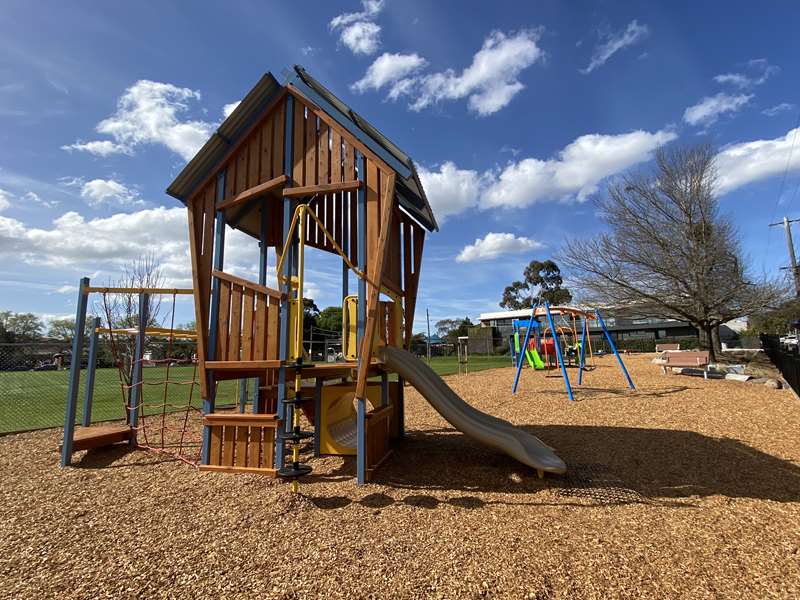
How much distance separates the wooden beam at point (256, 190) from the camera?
18.5ft

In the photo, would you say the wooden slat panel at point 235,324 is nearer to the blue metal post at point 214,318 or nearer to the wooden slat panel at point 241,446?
the blue metal post at point 214,318

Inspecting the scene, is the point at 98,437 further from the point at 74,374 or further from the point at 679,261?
the point at 679,261

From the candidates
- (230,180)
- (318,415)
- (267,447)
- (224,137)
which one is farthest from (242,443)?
(224,137)

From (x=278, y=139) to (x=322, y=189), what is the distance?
3.72 ft

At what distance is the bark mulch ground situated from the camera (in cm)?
281

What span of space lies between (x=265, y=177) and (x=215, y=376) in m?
2.84

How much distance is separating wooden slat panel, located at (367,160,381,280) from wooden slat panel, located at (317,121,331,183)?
58cm

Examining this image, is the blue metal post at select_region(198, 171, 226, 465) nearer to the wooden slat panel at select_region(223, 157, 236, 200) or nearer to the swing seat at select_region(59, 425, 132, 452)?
the wooden slat panel at select_region(223, 157, 236, 200)

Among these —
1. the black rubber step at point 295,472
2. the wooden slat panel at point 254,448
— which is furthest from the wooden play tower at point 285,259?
the black rubber step at point 295,472

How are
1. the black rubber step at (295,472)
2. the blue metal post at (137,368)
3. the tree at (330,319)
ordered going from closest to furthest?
1. the black rubber step at (295,472)
2. the blue metal post at (137,368)
3. the tree at (330,319)

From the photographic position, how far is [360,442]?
4.95 meters

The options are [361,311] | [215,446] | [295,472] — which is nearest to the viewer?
[295,472]

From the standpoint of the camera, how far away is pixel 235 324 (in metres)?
5.46

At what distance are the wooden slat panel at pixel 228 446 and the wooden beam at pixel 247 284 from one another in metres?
1.78
